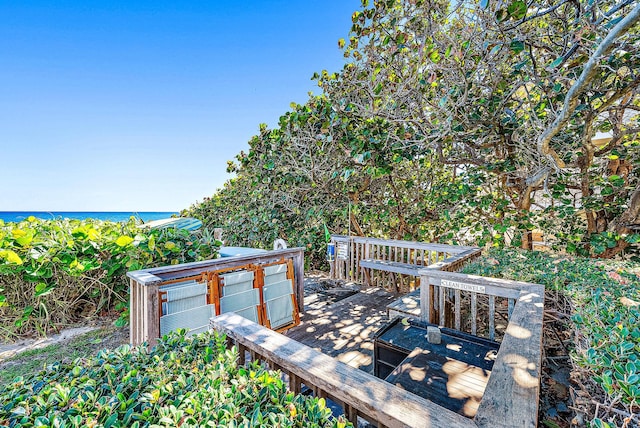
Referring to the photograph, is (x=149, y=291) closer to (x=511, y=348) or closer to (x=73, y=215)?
(x=511, y=348)

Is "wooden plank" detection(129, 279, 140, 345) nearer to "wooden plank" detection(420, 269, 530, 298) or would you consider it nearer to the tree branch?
"wooden plank" detection(420, 269, 530, 298)

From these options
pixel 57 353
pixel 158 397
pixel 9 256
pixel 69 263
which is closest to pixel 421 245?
pixel 158 397

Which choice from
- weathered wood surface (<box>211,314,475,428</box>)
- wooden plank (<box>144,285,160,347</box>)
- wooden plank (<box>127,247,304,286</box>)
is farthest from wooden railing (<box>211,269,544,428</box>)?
wooden plank (<box>127,247,304,286</box>)

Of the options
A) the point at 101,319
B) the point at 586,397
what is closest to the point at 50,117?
the point at 101,319

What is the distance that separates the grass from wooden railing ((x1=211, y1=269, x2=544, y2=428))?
103 inches

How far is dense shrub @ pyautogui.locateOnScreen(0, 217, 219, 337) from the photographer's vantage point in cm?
320

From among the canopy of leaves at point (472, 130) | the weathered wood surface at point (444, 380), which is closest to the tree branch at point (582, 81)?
the canopy of leaves at point (472, 130)

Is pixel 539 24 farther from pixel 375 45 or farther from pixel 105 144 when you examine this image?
pixel 105 144

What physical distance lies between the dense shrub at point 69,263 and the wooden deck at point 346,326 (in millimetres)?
1870

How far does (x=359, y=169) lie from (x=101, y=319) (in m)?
5.16

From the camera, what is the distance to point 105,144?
786 inches

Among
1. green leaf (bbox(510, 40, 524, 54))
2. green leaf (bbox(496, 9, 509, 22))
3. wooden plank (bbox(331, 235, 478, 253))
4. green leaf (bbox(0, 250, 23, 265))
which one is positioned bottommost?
wooden plank (bbox(331, 235, 478, 253))

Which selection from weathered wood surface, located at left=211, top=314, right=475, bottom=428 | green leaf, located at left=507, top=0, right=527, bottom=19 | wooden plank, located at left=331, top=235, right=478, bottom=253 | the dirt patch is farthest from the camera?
wooden plank, located at left=331, top=235, right=478, bottom=253

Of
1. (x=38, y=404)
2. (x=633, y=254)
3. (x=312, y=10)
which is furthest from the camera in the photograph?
(x=312, y=10)
